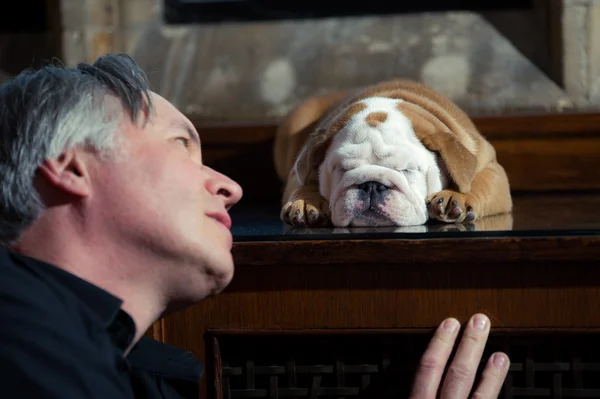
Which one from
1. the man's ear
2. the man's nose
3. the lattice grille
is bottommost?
the lattice grille

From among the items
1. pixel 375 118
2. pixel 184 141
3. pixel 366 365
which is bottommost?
pixel 366 365

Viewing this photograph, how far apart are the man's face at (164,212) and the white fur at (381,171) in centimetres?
57

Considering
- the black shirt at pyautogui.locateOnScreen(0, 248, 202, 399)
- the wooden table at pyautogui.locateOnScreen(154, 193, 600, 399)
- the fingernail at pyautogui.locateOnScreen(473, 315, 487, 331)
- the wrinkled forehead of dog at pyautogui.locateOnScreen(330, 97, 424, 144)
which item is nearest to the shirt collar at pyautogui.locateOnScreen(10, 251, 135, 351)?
the black shirt at pyautogui.locateOnScreen(0, 248, 202, 399)

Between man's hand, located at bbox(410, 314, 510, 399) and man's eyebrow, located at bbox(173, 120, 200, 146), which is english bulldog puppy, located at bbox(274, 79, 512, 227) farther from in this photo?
man's eyebrow, located at bbox(173, 120, 200, 146)

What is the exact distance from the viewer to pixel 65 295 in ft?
2.34

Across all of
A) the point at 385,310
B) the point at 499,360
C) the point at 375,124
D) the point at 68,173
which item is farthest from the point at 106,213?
the point at 375,124

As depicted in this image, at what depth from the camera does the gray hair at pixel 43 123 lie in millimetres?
763

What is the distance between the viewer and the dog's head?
4.54ft

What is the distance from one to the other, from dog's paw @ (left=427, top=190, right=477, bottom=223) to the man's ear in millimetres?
744

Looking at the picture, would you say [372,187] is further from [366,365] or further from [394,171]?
[366,365]

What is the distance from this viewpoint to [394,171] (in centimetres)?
143

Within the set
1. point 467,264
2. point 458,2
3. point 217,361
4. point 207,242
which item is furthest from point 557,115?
point 207,242

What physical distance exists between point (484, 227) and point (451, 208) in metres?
0.13

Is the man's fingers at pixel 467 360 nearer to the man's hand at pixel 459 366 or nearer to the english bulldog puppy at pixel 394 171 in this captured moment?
the man's hand at pixel 459 366
